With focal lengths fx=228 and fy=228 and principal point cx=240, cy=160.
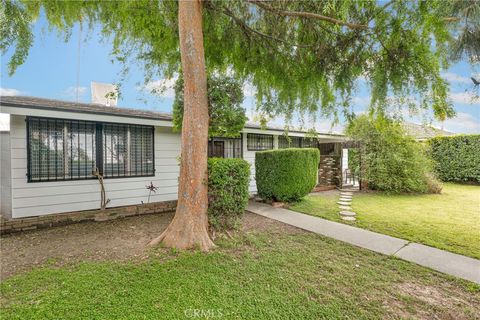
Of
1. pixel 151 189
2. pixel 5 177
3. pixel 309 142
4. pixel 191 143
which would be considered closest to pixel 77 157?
pixel 5 177

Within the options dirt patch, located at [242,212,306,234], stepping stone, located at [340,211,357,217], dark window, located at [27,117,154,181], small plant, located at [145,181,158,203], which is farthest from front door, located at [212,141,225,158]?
stepping stone, located at [340,211,357,217]

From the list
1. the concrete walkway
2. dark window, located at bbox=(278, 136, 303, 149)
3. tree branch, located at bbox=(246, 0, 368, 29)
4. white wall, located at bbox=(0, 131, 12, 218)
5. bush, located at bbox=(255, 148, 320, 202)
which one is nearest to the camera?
the concrete walkway

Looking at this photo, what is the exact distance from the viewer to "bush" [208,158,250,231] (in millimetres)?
4500

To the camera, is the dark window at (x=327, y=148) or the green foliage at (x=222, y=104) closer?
the green foliage at (x=222, y=104)

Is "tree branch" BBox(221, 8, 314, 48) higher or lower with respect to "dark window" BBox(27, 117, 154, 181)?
higher

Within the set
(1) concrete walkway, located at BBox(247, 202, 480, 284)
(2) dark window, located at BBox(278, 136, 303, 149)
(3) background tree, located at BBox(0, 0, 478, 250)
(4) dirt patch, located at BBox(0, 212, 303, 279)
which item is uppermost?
(3) background tree, located at BBox(0, 0, 478, 250)

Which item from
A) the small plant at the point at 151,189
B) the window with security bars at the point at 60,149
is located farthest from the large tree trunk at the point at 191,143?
the window with security bars at the point at 60,149

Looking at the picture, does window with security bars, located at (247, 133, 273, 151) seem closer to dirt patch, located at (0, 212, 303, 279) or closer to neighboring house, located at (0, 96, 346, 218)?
neighboring house, located at (0, 96, 346, 218)

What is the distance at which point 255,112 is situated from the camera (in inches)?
241

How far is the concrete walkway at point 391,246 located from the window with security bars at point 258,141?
4.19 metres

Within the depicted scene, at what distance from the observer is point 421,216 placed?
6.48m

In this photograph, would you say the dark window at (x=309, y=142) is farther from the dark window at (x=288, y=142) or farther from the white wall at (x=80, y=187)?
the white wall at (x=80, y=187)

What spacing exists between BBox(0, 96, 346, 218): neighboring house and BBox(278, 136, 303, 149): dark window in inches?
212

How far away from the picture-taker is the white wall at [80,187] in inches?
211
